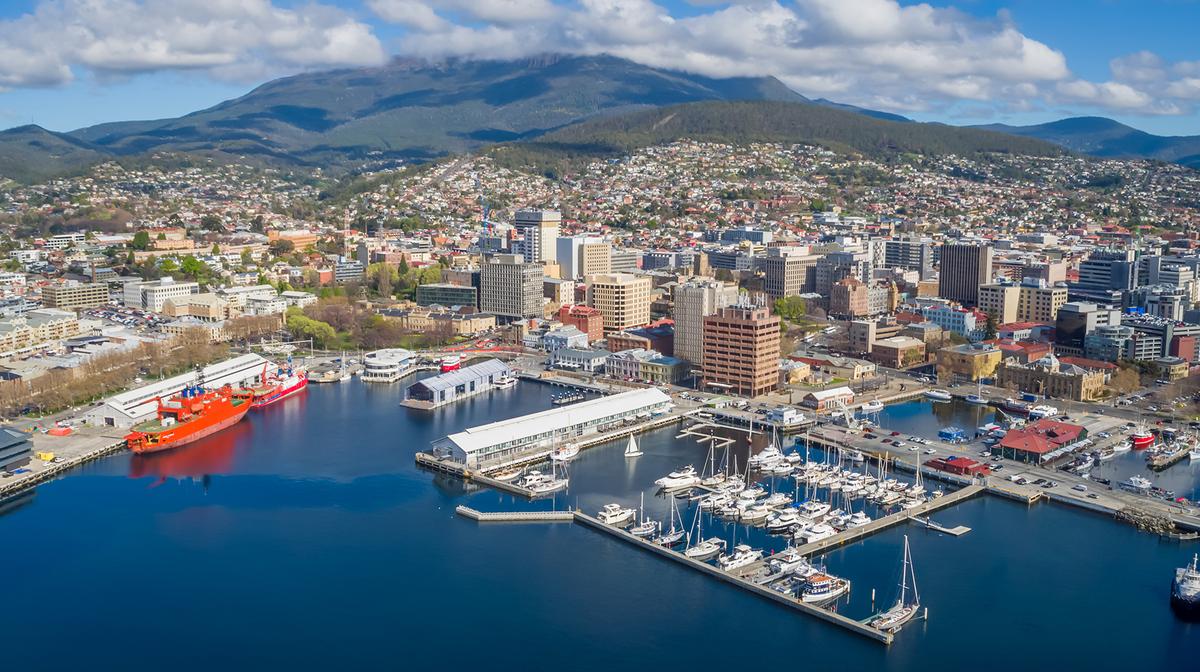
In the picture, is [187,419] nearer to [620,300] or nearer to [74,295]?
[620,300]

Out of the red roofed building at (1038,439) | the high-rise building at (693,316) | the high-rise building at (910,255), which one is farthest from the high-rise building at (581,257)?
the red roofed building at (1038,439)

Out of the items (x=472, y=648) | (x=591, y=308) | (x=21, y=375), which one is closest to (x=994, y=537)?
(x=472, y=648)

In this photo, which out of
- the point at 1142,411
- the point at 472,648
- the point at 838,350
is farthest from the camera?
the point at 838,350

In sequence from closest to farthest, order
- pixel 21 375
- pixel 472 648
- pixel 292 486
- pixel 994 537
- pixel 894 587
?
pixel 472 648 < pixel 894 587 < pixel 994 537 < pixel 292 486 < pixel 21 375

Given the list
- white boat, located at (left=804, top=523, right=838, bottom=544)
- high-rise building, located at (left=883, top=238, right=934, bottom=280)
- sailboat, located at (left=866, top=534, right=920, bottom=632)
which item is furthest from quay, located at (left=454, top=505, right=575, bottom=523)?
high-rise building, located at (left=883, top=238, right=934, bottom=280)

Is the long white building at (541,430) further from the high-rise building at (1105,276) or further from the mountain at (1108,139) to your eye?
the mountain at (1108,139)

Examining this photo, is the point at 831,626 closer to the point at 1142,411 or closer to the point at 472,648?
the point at 472,648
